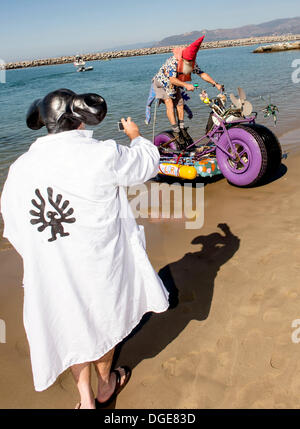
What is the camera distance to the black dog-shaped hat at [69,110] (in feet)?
5.81


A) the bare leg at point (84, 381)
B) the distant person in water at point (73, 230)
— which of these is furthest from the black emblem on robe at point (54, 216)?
the bare leg at point (84, 381)

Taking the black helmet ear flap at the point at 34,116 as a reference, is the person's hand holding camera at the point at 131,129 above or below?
below

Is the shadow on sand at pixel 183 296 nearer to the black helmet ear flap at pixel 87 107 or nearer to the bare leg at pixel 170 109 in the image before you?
the black helmet ear flap at pixel 87 107

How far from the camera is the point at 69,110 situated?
1776 mm

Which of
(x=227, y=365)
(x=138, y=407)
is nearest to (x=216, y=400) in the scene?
(x=227, y=365)

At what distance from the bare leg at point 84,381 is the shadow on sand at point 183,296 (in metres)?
0.54

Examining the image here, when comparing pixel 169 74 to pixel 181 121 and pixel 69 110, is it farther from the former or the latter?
pixel 69 110

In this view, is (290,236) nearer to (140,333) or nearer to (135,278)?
(140,333)

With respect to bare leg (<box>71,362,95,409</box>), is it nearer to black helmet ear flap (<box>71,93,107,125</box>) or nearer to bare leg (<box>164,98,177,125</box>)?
black helmet ear flap (<box>71,93,107,125</box>)

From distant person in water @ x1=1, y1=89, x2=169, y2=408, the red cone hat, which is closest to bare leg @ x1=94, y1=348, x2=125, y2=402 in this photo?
distant person in water @ x1=1, y1=89, x2=169, y2=408

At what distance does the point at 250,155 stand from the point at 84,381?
3.99m

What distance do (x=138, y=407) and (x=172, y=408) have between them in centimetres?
24

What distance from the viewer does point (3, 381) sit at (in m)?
2.64

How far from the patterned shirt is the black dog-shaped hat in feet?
15.8
